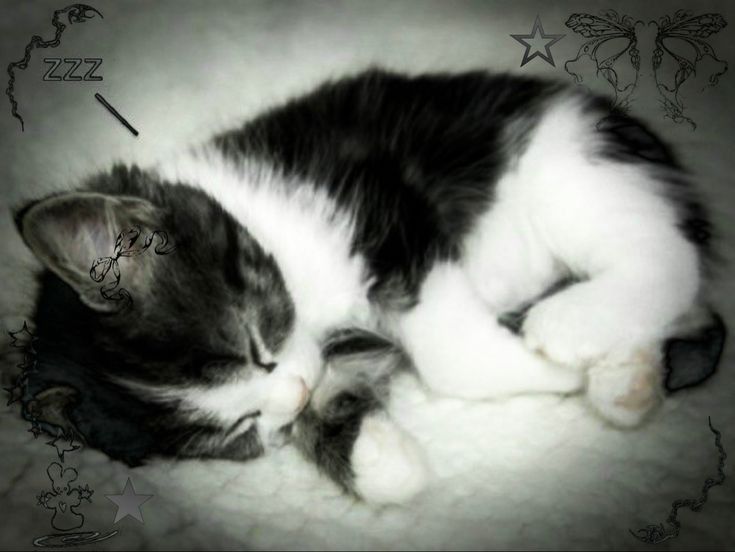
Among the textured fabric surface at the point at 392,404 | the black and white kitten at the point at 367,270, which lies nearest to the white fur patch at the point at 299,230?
the black and white kitten at the point at 367,270

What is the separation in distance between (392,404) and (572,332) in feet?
1.13

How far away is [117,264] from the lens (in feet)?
3.33

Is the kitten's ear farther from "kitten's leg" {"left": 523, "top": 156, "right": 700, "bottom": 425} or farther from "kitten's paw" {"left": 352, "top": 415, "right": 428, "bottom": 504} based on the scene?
"kitten's leg" {"left": 523, "top": 156, "right": 700, "bottom": 425}

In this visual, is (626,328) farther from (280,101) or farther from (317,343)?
(280,101)

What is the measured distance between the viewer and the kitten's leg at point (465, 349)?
1109 mm

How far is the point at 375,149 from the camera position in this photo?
1.25 metres

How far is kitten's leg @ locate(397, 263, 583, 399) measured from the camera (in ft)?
3.64

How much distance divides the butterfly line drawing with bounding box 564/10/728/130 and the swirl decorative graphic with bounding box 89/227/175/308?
842 millimetres

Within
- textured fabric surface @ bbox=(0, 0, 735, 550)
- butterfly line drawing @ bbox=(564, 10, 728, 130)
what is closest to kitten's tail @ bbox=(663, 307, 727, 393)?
textured fabric surface @ bbox=(0, 0, 735, 550)

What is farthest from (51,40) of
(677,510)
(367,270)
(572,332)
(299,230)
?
(677,510)

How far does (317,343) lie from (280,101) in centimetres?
50

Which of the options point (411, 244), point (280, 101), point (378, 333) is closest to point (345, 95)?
point (280, 101)

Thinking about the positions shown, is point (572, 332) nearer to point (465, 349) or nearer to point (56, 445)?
point (465, 349)

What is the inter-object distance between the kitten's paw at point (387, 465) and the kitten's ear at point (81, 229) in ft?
1.53
